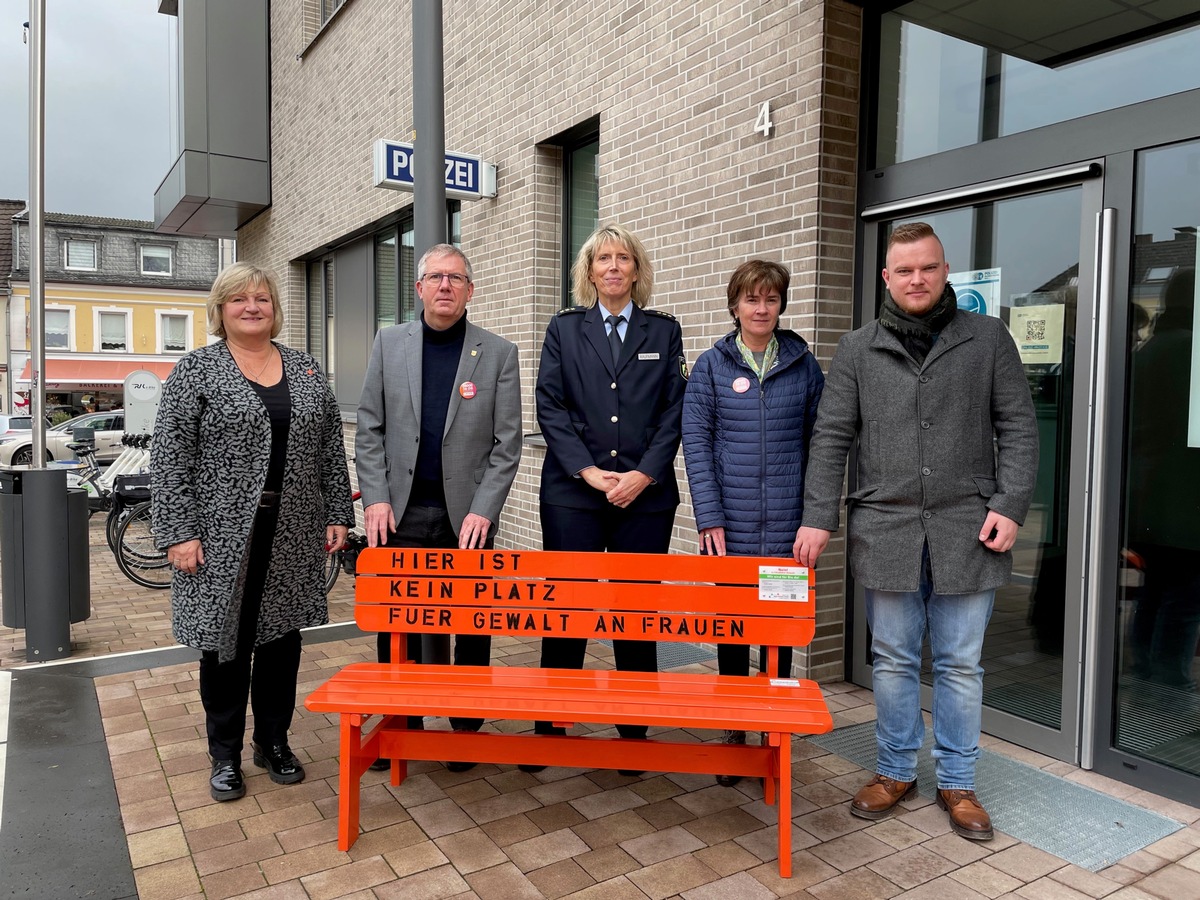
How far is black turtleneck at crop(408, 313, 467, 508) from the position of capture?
368 centimetres

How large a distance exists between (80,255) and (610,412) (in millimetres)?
47309

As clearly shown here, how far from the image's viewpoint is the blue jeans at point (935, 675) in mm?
3201

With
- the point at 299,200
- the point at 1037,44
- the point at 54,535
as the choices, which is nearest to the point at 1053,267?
the point at 1037,44

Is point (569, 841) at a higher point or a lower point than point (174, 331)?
lower

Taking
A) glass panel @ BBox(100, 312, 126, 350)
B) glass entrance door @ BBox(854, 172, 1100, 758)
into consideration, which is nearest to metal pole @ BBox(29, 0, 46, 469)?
glass entrance door @ BBox(854, 172, 1100, 758)

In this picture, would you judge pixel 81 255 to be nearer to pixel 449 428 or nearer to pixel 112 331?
pixel 112 331

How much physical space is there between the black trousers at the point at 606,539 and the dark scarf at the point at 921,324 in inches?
42.9

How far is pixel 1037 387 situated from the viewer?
12.8 feet

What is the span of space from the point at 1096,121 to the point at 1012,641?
84.3 inches

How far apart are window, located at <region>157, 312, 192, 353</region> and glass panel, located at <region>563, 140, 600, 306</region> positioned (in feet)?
136

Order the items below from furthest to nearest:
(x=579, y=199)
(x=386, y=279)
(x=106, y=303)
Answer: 1. (x=106, y=303)
2. (x=386, y=279)
3. (x=579, y=199)

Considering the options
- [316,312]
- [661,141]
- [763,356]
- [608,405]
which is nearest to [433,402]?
[608,405]

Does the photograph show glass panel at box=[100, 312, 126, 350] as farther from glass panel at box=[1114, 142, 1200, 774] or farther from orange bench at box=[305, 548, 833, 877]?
glass panel at box=[1114, 142, 1200, 774]

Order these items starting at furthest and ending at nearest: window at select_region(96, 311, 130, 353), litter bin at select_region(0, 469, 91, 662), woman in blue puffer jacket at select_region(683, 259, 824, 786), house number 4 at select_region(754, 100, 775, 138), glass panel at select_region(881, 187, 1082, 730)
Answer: window at select_region(96, 311, 130, 353)
litter bin at select_region(0, 469, 91, 662)
house number 4 at select_region(754, 100, 775, 138)
glass panel at select_region(881, 187, 1082, 730)
woman in blue puffer jacket at select_region(683, 259, 824, 786)
